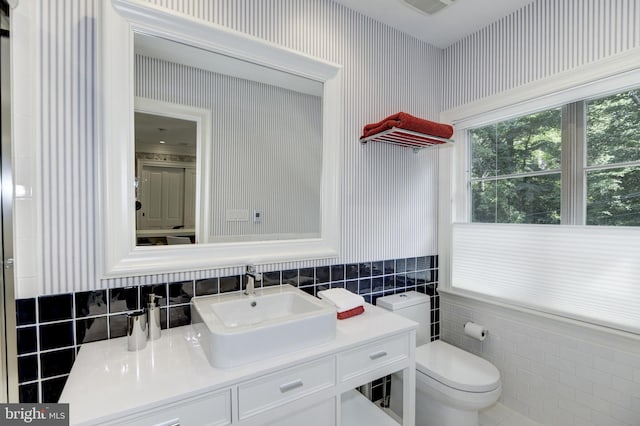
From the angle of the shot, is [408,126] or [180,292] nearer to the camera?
[180,292]

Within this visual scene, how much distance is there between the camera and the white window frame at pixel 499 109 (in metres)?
1.46

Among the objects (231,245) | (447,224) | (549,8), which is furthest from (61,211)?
(549,8)

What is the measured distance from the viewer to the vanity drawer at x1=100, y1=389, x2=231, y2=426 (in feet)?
2.71

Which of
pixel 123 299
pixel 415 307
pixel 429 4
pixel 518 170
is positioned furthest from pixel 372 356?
pixel 429 4

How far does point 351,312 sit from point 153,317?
89 cm

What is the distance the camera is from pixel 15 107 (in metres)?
1.03

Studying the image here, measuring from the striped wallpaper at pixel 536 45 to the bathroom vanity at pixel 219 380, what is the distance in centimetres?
164

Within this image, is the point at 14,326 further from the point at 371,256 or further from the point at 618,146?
the point at 618,146

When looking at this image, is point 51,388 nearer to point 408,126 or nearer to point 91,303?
point 91,303

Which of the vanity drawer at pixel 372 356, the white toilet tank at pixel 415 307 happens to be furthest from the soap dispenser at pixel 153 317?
the white toilet tank at pixel 415 307

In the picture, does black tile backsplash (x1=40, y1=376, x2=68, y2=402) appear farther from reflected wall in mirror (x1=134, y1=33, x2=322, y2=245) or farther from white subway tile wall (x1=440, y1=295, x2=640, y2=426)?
white subway tile wall (x1=440, y1=295, x2=640, y2=426)

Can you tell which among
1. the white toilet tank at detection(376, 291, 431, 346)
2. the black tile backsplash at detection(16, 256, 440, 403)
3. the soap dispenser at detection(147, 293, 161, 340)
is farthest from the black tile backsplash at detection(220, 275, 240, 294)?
the white toilet tank at detection(376, 291, 431, 346)

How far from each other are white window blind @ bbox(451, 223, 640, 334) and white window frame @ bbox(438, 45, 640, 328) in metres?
0.05

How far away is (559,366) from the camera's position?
5.44ft
